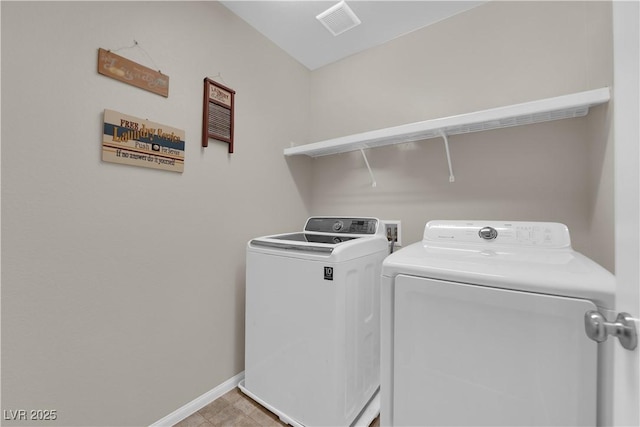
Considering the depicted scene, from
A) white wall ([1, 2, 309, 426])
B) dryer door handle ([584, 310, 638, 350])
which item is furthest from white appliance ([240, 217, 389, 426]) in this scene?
dryer door handle ([584, 310, 638, 350])

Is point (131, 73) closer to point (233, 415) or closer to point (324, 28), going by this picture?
point (324, 28)

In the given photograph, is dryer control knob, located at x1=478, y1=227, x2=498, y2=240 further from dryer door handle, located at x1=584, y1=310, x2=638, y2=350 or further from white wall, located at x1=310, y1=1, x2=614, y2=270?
dryer door handle, located at x1=584, y1=310, x2=638, y2=350

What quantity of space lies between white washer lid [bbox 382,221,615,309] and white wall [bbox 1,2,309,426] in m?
1.22

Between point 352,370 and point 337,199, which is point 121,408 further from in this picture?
point 337,199

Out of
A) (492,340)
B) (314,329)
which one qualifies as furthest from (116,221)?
(492,340)

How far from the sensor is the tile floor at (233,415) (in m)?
1.48

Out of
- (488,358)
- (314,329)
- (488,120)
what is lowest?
(314,329)

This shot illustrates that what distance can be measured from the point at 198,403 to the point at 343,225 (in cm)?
146

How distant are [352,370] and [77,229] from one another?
1.51 m

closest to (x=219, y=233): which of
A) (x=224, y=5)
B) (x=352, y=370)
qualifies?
(x=352, y=370)

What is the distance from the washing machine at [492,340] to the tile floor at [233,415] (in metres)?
0.81

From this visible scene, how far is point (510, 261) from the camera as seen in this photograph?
97 cm

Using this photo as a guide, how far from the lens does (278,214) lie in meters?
2.17

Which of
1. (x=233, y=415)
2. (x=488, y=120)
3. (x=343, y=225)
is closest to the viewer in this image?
(x=488, y=120)
